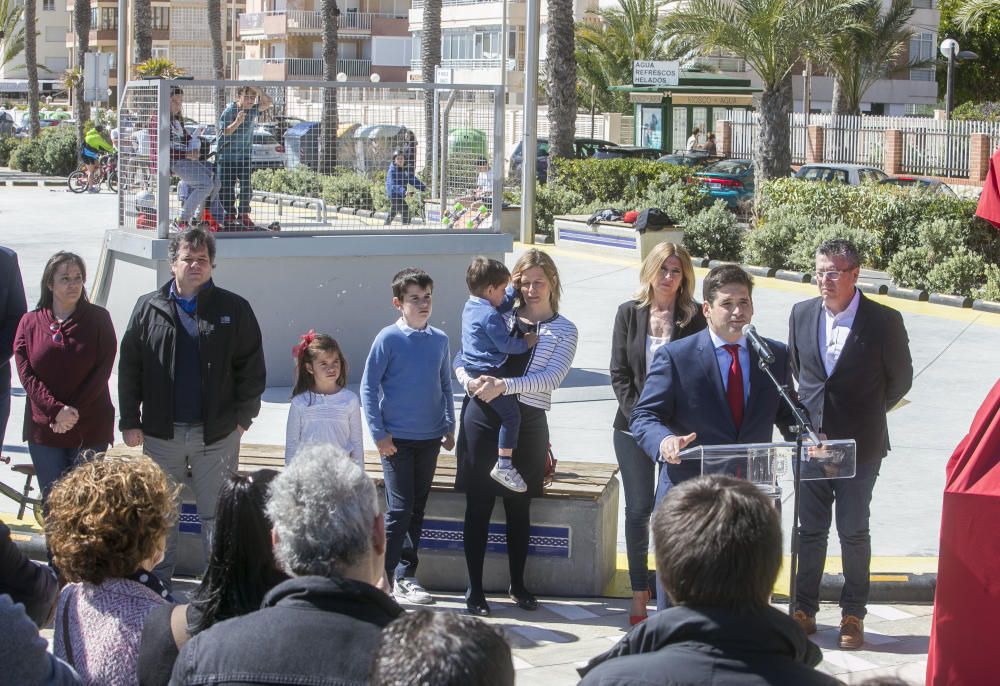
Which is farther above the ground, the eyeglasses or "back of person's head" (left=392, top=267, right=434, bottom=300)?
the eyeglasses

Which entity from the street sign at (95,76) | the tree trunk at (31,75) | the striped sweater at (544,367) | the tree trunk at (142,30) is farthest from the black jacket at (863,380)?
the tree trunk at (31,75)

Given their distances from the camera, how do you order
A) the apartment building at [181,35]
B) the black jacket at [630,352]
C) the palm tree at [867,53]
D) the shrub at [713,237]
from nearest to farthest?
the black jacket at [630,352] < the shrub at [713,237] < the palm tree at [867,53] < the apartment building at [181,35]

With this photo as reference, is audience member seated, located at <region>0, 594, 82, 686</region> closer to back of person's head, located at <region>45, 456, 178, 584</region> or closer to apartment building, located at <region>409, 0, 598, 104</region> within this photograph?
back of person's head, located at <region>45, 456, 178, 584</region>

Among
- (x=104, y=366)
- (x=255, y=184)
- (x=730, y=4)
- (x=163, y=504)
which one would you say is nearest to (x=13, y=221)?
(x=730, y=4)

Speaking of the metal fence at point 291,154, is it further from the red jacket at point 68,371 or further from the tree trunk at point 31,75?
the tree trunk at point 31,75

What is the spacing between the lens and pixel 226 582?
11.2 feet

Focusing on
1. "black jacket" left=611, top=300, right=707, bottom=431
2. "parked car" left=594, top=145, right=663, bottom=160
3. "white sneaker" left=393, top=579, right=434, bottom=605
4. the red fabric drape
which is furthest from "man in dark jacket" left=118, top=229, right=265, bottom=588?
"parked car" left=594, top=145, right=663, bottom=160

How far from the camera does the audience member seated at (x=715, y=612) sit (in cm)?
279

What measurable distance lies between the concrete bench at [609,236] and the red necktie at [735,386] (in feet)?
42.4

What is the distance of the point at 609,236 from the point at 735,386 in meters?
13.9

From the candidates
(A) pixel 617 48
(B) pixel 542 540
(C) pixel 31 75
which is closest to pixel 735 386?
(B) pixel 542 540

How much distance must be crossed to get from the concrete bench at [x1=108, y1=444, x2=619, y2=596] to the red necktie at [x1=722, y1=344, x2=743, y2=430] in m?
1.42

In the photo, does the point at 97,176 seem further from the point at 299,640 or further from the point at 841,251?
the point at 299,640

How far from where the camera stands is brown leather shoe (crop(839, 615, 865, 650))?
620 cm
